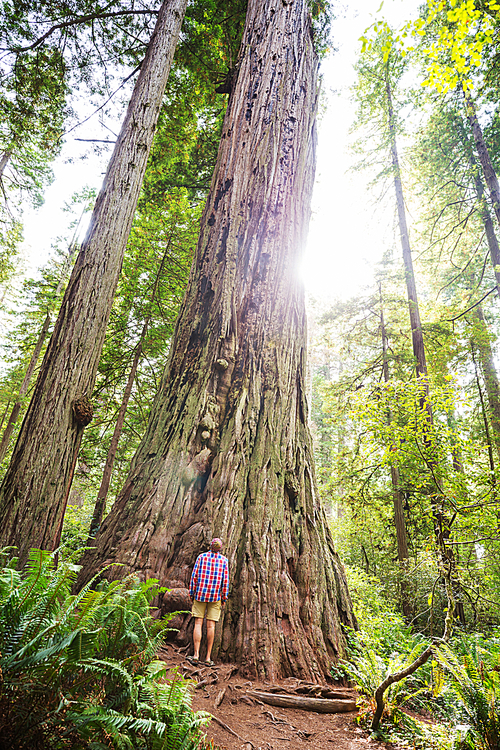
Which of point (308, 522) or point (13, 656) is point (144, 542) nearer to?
point (308, 522)

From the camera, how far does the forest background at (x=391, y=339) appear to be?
4.82m

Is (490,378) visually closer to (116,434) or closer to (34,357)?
(116,434)

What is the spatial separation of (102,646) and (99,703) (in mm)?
272

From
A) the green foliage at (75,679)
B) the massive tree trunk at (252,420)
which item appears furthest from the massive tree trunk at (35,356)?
the green foliage at (75,679)

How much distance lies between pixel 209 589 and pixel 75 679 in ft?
7.08

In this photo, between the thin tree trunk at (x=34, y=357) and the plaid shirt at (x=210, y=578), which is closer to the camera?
the plaid shirt at (x=210, y=578)

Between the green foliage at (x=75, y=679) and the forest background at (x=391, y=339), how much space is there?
1.71 meters

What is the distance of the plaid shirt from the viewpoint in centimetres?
339

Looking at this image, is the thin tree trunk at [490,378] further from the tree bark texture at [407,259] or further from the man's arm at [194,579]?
the man's arm at [194,579]

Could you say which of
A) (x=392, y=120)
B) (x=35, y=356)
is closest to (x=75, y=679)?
(x=392, y=120)

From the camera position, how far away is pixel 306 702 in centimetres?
291

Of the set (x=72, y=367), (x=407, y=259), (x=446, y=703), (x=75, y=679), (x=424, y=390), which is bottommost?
(x=446, y=703)

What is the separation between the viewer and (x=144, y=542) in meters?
3.72

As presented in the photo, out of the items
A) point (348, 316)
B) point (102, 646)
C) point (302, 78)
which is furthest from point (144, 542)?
point (348, 316)
